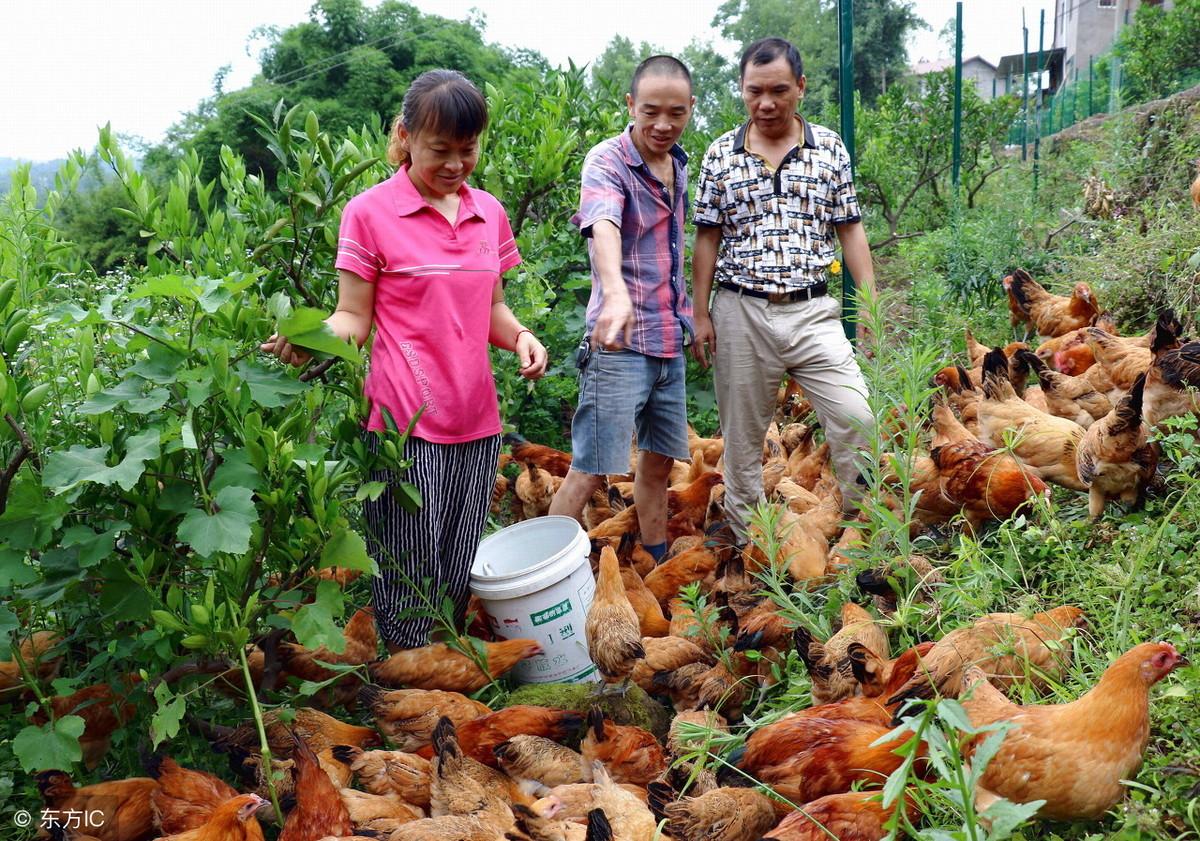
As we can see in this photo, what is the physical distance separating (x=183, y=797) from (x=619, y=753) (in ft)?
4.44

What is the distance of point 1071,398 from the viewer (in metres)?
4.75

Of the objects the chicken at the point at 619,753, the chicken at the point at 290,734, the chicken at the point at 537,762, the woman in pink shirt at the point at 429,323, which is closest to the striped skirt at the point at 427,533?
the woman in pink shirt at the point at 429,323

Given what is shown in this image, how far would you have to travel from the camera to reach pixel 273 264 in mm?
3359

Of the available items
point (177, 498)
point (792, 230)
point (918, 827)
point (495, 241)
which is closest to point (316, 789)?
point (177, 498)

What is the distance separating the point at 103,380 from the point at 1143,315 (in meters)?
6.09

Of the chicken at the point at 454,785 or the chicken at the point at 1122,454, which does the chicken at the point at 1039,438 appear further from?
the chicken at the point at 454,785

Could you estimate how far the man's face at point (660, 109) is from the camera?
3781 mm

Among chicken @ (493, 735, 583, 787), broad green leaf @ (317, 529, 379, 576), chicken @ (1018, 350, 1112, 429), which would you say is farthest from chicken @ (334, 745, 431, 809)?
chicken @ (1018, 350, 1112, 429)

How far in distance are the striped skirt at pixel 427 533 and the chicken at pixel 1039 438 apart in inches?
85.7

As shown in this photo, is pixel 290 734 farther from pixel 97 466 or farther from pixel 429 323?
pixel 429 323

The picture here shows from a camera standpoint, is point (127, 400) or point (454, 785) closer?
point (127, 400)

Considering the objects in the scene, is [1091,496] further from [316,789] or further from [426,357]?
[316,789]

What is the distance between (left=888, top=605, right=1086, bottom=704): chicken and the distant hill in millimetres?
3405

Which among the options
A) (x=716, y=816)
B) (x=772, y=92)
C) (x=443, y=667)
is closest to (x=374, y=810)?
(x=443, y=667)
